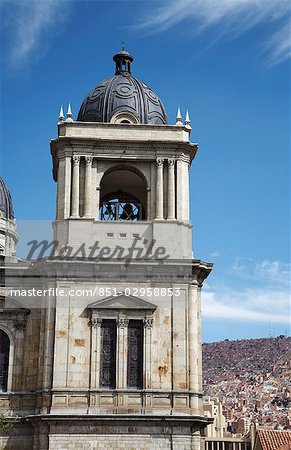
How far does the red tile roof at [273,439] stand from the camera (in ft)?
146

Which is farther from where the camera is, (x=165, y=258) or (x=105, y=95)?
(x=105, y=95)

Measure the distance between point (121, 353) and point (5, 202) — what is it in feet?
71.0

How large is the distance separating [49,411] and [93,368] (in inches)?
95.8

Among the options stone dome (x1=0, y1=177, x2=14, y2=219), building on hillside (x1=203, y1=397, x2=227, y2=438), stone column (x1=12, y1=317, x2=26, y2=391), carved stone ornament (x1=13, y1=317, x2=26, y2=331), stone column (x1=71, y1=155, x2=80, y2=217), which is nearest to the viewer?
stone column (x1=12, y1=317, x2=26, y2=391)

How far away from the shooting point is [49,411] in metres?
32.3

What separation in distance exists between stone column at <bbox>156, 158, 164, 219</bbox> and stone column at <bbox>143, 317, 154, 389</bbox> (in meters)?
4.89

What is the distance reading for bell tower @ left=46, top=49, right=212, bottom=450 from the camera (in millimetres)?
32438

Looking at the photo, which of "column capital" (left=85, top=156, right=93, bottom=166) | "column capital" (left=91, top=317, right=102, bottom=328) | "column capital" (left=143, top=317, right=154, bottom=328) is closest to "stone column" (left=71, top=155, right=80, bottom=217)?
"column capital" (left=85, top=156, right=93, bottom=166)

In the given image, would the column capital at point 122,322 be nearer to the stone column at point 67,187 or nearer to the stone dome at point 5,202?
the stone column at point 67,187

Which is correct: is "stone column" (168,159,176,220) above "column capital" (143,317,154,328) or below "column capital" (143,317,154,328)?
above

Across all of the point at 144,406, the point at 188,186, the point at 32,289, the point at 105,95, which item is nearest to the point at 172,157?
the point at 188,186

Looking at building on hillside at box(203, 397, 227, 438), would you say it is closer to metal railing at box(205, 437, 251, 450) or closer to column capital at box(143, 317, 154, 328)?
metal railing at box(205, 437, 251, 450)

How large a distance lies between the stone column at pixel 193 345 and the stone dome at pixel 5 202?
827 inches

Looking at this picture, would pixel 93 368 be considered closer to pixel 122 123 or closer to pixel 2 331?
pixel 2 331
